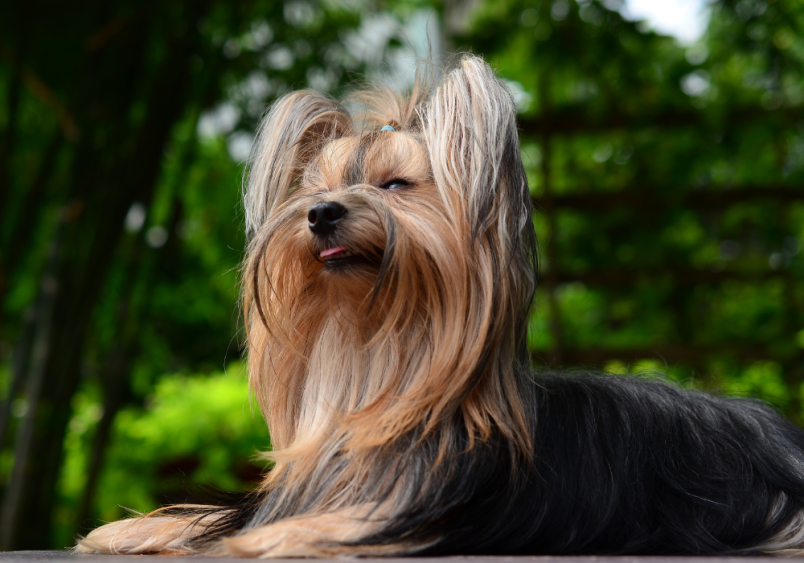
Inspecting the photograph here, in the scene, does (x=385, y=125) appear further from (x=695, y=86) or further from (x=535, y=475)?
(x=695, y=86)

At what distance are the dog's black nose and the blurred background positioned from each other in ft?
8.53

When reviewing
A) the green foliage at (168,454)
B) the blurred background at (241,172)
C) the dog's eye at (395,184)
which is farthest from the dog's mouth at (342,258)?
the green foliage at (168,454)

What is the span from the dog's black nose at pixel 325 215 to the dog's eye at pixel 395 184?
0.64ft

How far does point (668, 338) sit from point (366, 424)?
12.7 ft

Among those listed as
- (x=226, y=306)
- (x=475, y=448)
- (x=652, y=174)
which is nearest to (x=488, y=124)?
(x=475, y=448)

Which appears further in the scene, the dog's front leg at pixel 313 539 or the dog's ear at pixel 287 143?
the dog's ear at pixel 287 143

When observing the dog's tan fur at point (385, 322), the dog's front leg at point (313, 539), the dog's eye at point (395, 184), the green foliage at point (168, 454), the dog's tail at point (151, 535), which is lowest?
the green foliage at point (168, 454)

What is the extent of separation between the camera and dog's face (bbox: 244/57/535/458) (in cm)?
201

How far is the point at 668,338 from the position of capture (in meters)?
5.45

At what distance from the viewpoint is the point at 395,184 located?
2164 millimetres

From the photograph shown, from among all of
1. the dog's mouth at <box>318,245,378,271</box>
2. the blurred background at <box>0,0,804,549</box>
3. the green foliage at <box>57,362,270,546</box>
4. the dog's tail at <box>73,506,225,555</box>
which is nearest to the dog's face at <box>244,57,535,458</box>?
the dog's mouth at <box>318,245,378,271</box>

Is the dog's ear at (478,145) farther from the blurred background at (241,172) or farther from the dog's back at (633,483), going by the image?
the blurred background at (241,172)

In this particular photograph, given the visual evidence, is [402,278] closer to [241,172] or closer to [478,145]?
[478,145]

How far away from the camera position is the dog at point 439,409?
1949mm
